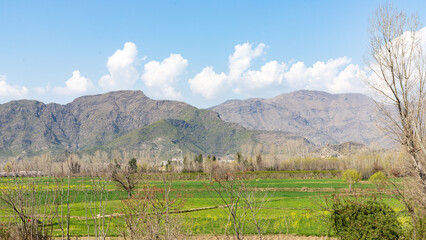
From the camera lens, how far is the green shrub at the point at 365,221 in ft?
31.0

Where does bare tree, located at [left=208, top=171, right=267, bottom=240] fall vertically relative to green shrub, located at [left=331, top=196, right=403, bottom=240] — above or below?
above

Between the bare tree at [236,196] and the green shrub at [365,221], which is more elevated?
the bare tree at [236,196]

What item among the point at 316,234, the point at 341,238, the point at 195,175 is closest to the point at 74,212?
the point at 316,234

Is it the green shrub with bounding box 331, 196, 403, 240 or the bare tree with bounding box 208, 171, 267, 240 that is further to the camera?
the green shrub with bounding box 331, 196, 403, 240

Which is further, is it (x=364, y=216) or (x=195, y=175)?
(x=195, y=175)

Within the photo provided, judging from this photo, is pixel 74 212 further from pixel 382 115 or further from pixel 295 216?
pixel 382 115

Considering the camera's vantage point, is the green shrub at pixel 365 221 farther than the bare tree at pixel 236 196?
Yes

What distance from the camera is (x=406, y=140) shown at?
14.6 m

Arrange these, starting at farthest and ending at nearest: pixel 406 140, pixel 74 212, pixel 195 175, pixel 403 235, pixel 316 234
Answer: pixel 195 175 → pixel 74 212 → pixel 316 234 → pixel 406 140 → pixel 403 235

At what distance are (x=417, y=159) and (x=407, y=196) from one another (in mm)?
1752

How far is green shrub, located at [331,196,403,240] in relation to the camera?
9.45 m

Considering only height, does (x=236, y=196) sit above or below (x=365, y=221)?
above

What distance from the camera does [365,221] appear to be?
9.70 metres

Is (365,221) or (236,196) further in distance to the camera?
(365,221)
